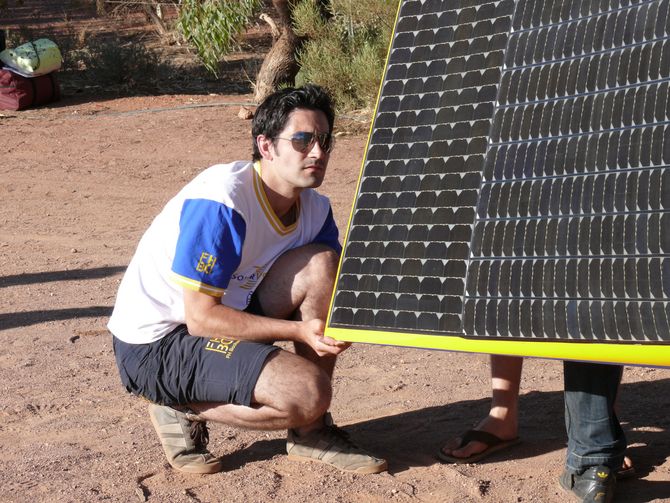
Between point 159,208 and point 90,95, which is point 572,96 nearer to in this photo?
point 159,208

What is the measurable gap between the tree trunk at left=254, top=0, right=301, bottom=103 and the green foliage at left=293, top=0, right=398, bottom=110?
14cm

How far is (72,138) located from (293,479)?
965 cm

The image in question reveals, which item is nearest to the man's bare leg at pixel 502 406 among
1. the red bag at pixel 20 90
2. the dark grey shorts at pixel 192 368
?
the dark grey shorts at pixel 192 368

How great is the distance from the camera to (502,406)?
179 inches

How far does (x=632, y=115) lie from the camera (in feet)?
10.2

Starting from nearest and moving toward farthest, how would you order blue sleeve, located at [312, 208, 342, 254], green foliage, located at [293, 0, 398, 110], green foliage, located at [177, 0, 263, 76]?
blue sleeve, located at [312, 208, 342, 254] < green foliage, located at [293, 0, 398, 110] < green foliage, located at [177, 0, 263, 76]

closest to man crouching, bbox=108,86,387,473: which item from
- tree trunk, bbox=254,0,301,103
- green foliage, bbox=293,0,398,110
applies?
green foliage, bbox=293,0,398,110

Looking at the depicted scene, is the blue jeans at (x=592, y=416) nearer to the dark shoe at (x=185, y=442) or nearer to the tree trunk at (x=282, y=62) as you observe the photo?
the dark shoe at (x=185, y=442)

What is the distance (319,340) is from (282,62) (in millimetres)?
11801

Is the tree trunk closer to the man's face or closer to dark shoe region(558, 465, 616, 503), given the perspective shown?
the man's face

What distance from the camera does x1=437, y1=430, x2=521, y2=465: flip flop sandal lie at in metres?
4.43

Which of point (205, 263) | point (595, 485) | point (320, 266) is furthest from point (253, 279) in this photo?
point (595, 485)

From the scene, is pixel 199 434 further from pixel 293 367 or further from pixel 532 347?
pixel 532 347

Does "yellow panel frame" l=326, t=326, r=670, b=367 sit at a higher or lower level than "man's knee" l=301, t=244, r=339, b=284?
higher
